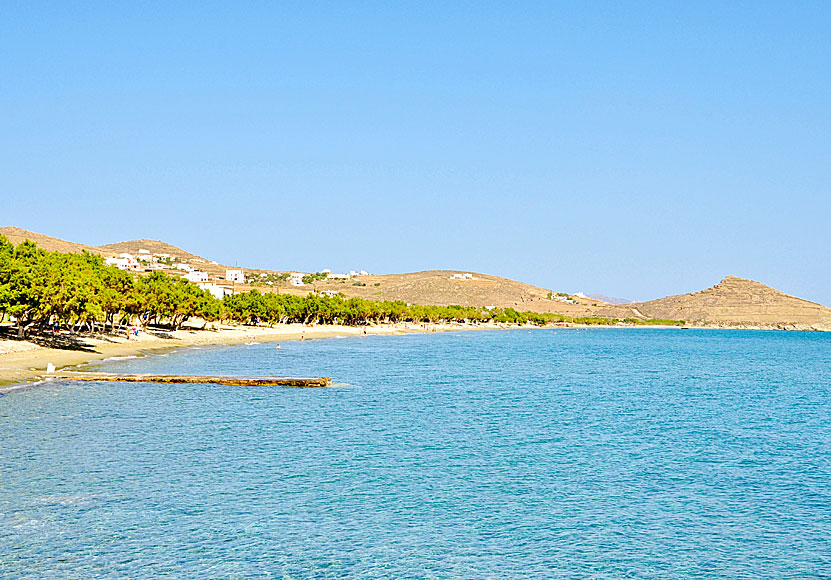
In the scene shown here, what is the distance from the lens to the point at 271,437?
36.6 metres

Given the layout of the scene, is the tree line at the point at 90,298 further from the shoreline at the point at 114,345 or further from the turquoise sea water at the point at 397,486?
the turquoise sea water at the point at 397,486

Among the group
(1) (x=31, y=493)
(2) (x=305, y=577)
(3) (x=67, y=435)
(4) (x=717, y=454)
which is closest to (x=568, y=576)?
(2) (x=305, y=577)

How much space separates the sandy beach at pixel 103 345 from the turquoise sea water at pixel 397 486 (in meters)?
7.30

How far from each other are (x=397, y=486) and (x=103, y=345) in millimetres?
67485

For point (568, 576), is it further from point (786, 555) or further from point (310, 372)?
point (310, 372)

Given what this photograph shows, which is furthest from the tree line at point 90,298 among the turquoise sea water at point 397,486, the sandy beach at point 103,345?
the turquoise sea water at point 397,486

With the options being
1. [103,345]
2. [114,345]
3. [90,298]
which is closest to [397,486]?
[90,298]

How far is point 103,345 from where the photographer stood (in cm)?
8556

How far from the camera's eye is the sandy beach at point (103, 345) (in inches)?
2221

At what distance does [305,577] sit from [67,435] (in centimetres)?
2001

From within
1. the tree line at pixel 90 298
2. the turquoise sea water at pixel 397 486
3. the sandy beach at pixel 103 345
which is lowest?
the turquoise sea water at pixel 397 486

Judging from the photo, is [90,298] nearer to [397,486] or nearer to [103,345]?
[103,345]

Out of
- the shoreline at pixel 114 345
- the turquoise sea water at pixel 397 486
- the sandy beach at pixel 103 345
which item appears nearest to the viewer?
the turquoise sea water at pixel 397 486

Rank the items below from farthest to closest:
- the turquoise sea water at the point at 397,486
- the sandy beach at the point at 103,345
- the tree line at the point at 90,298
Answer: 1. the tree line at the point at 90,298
2. the sandy beach at the point at 103,345
3. the turquoise sea water at the point at 397,486
